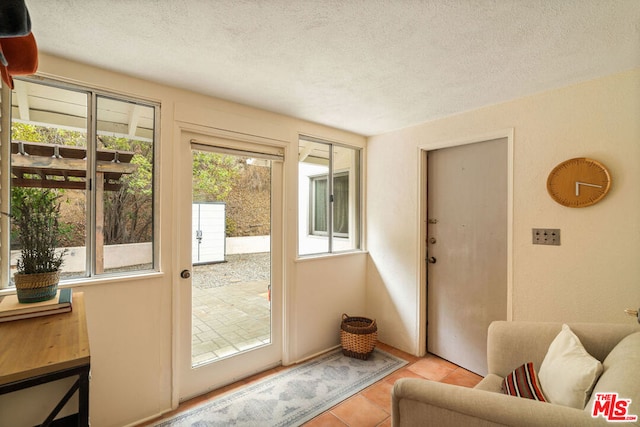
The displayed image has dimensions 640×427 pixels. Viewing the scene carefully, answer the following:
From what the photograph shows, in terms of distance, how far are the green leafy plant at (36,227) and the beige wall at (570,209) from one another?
265 centimetres

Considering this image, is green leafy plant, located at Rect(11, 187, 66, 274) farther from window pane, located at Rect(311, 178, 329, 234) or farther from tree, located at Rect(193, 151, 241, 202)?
window pane, located at Rect(311, 178, 329, 234)

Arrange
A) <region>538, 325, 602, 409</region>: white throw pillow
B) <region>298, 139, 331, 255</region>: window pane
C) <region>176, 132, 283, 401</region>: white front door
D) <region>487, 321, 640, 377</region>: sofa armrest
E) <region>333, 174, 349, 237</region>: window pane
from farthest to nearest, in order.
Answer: <region>333, 174, 349, 237</region>: window pane
<region>298, 139, 331, 255</region>: window pane
<region>176, 132, 283, 401</region>: white front door
<region>487, 321, 640, 377</region>: sofa armrest
<region>538, 325, 602, 409</region>: white throw pillow

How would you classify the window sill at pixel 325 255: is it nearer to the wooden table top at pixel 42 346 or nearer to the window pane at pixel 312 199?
the window pane at pixel 312 199

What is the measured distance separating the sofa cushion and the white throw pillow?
0.04 meters

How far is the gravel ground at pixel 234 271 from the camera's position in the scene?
232 cm

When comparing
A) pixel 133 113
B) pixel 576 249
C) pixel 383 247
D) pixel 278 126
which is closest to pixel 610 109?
pixel 576 249

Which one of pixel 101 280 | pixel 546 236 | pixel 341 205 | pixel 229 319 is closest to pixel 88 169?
pixel 101 280

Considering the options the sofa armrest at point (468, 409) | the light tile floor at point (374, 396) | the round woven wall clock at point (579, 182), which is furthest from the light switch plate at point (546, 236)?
the sofa armrest at point (468, 409)

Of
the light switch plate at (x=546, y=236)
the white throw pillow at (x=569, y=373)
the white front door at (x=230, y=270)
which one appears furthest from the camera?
the white front door at (x=230, y=270)

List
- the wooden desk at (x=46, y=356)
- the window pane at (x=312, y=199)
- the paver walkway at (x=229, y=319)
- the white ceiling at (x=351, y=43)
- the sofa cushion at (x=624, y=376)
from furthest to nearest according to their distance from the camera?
1. the window pane at (x=312, y=199)
2. the paver walkway at (x=229, y=319)
3. the white ceiling at (x=351, y=43)
4. the sofa cushion at (x=624, y=376)
5. the wooden desk at (x=46, y=356)

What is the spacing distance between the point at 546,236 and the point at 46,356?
2699 mm

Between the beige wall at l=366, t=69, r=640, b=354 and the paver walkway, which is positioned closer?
the beige wall at l=366, t=69, r=640, b=354

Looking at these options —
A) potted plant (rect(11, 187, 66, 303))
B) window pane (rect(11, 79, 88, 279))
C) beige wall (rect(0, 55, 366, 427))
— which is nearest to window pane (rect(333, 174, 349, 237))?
beige wall (rect(0, 55, 366, 427))

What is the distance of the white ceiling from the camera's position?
128 centimetres
